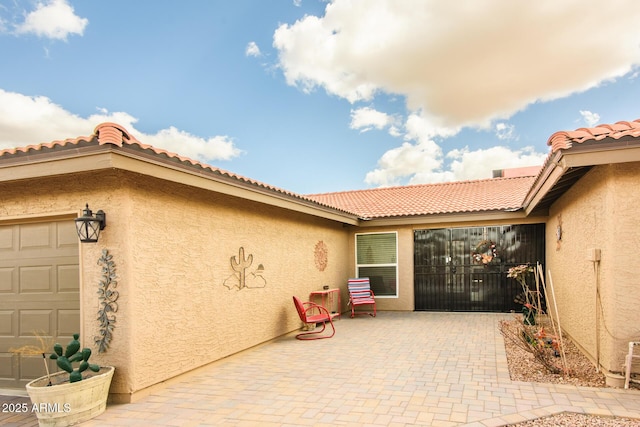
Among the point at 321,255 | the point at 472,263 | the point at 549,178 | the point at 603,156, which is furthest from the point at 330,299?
the point at 603,156

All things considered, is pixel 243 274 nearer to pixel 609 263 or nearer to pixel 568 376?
pixel 568 376

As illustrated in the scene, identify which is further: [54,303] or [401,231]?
[401,231]

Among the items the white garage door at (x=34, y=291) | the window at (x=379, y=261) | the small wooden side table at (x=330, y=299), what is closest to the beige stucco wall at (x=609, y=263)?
the small wooden side table at (x=330, y=299)

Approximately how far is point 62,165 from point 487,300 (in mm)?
10747

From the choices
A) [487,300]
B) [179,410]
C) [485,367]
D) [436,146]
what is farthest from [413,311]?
[436,146]

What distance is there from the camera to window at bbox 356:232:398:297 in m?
12.2

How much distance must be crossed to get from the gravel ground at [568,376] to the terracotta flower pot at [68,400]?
417 cm

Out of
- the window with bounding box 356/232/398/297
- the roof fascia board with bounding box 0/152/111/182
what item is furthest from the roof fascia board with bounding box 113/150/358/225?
the window with bounding box 356/232/398/297

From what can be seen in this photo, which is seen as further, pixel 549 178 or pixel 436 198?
pixel 436 198

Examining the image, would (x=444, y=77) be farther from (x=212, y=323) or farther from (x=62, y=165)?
(x=62, y=165)

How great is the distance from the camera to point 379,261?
12414 mm

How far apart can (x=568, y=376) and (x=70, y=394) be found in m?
5.81

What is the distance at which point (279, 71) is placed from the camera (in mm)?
13734

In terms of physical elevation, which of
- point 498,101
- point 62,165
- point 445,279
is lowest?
point 445,279
